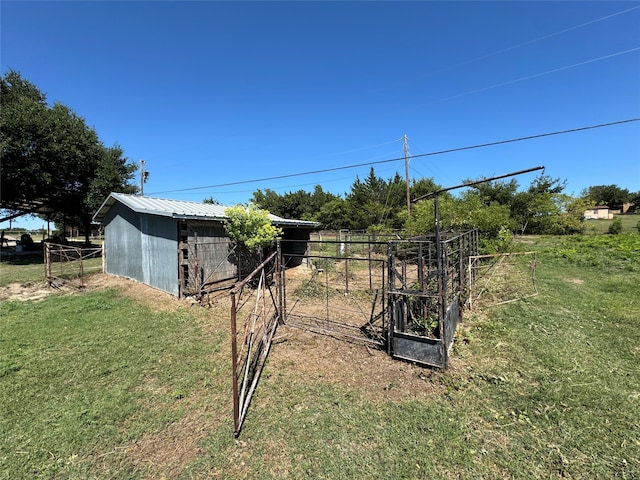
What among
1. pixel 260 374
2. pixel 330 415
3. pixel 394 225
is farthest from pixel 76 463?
pixel 394 225

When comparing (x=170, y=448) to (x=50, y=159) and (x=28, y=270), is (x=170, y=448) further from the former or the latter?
(x=50, y=159)

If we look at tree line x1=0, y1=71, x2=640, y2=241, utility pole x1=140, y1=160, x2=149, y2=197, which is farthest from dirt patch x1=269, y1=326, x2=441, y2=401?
utility pole x1=140, y1=160, x2=149, y2=197

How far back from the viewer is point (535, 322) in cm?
601

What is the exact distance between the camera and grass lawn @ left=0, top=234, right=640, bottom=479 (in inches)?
105

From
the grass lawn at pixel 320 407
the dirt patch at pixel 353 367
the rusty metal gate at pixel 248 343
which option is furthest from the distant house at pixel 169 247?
the dirt patch at pixel 353 367

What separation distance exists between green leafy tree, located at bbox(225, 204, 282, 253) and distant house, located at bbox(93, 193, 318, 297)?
0.40 metres

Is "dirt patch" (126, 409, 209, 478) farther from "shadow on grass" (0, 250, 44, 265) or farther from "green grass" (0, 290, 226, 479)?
"shadow on grass" (0, 250, 44, 265)

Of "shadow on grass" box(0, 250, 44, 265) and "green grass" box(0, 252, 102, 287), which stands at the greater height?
"shadow on grass" box(0, 250, 44, 265)

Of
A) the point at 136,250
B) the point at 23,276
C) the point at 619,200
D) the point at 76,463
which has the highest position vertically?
the point at 619,200

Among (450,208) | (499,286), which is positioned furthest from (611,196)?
(499,286)

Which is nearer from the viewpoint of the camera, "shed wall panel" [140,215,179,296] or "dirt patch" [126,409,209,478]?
"dirt patch" [126,409,209,478]

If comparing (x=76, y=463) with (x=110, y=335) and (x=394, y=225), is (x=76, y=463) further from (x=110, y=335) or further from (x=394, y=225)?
(x=394, y=225)

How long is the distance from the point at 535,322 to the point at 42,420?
836 cm

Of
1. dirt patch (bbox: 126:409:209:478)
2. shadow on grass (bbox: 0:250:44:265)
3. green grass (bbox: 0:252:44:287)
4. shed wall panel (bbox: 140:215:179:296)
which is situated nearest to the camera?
dirt patch (bbox: 126:409:209:478)
